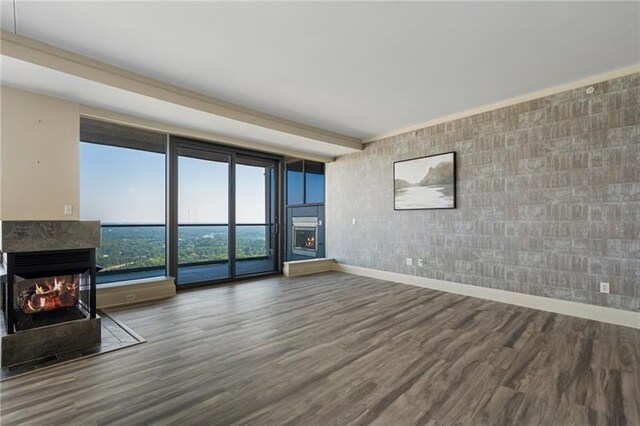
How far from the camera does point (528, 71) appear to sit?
3.36 metres

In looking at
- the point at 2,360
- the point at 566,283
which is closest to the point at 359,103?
the point at 566,283

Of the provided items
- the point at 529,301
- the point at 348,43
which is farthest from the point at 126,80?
the point at 529,301

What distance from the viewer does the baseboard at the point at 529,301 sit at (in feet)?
10.9

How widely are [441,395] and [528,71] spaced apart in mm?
3509

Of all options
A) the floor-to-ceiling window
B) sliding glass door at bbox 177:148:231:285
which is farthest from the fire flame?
sliding glass door at bbox 177:148:231:285

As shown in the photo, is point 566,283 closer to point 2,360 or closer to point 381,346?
point 381,346

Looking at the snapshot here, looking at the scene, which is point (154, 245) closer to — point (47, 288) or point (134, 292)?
point (134, 292)

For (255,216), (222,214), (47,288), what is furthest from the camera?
(255,216)

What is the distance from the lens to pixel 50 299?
2.75 m

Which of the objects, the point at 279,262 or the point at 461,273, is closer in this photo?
the point at 461,273

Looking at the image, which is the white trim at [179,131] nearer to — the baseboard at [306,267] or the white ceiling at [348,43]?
the white ceiling at [348,43]

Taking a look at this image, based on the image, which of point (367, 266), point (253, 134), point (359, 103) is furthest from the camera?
point (367, 266)

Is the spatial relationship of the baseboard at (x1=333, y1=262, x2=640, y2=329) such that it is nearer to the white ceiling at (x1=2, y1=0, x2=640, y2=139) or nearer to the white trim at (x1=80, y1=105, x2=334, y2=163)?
the white ceiling at (x1=2, y1=0, x2=640, y2=139)

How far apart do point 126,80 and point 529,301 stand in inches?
223
